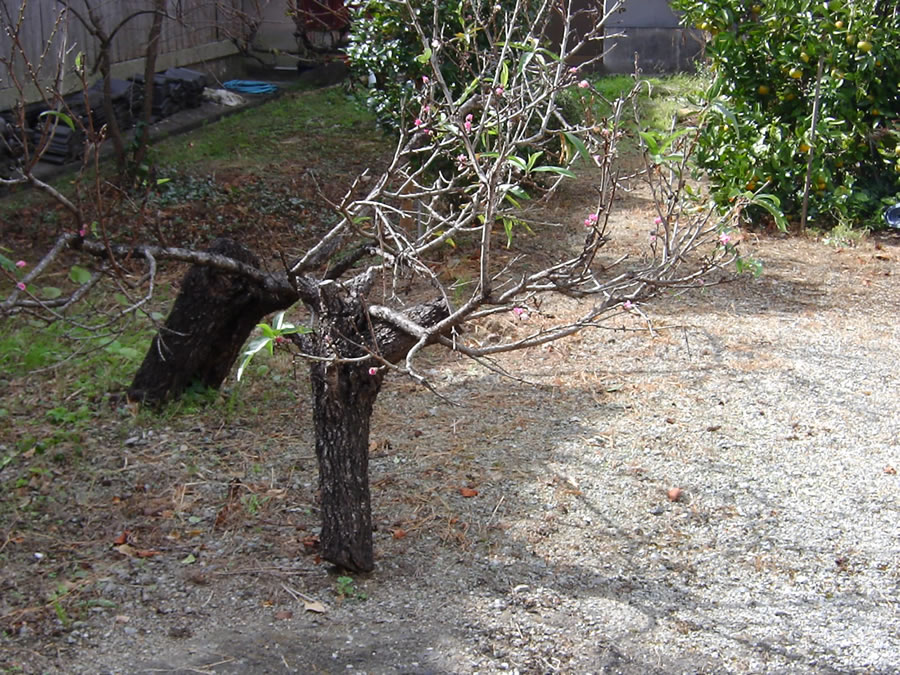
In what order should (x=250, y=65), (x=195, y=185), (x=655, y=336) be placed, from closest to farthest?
(x=655, y=336) < (x=195, y=185) < (x=250, y=65)

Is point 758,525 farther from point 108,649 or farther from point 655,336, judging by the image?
point 108,649

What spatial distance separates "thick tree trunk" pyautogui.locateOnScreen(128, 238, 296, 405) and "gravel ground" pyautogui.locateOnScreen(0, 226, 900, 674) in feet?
1.16

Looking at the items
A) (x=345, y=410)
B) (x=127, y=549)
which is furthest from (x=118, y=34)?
(x=345, y=410)

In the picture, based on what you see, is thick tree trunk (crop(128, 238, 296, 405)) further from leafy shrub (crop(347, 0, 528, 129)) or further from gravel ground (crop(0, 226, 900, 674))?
leafy shrub (crop(347, 0, 528, 129))

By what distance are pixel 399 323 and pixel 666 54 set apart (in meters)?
12.2

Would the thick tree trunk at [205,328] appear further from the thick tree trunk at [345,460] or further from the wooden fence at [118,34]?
the wooden fence at [118,34]

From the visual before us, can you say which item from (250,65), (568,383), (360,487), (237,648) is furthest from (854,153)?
(250,65)

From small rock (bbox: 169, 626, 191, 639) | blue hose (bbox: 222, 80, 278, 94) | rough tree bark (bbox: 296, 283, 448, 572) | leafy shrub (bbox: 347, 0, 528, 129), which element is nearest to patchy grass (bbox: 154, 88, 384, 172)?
blue hose (bbox: 222, 80, 278, 94)

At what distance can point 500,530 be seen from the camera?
393cm

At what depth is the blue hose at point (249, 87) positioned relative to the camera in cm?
1271

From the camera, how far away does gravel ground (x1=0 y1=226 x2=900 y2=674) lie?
321 cm

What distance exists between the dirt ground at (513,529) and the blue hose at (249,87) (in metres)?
8.19

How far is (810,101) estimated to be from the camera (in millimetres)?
8125

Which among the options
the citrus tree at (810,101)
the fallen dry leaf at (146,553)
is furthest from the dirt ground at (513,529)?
the citrus tree at (810,101)
